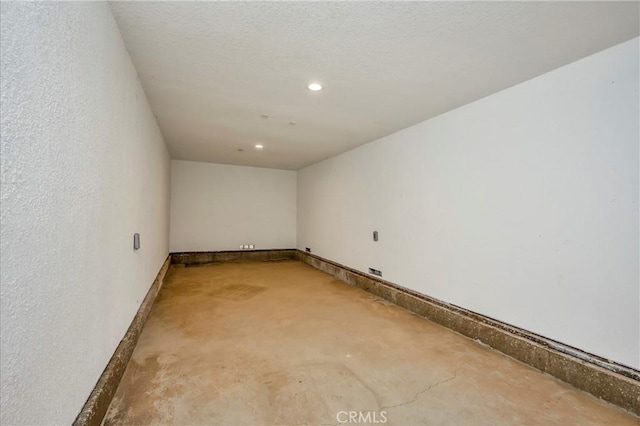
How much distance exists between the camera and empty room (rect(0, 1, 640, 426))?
3.53 ft

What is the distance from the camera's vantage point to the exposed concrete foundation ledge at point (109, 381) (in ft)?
4.59

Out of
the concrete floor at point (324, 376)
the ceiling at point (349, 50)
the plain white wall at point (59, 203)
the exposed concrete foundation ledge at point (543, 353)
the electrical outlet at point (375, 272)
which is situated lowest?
the concrete floor at point (324, 376)

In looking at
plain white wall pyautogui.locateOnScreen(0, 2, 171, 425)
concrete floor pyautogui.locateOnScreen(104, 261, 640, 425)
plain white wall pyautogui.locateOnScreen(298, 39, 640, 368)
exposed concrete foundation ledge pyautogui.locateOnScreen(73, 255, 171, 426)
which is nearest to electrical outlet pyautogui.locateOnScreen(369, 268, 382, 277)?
plain white wall pyautogui.locateOnScreen(298, 39, 640, 368)

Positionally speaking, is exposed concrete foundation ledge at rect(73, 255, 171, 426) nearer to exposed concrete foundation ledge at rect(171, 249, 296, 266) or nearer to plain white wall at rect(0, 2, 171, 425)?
plain white wall at rect(0, 2, 171, 425)

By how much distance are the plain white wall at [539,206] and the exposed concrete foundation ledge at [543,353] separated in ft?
0.26

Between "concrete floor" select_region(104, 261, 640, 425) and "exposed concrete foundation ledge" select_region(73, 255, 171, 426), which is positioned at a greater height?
"exposed concrete foundation ledge" select_region(73, 255, 171, 426)

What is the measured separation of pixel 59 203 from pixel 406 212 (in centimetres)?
339

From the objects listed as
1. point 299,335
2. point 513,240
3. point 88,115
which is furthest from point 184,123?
point 513,240

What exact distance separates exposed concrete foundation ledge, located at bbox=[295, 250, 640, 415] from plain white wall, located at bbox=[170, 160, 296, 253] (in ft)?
14.1

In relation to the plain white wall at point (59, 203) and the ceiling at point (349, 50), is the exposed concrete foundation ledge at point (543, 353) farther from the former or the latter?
the plain white wall at point (59, 203)

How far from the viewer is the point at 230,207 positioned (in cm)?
686

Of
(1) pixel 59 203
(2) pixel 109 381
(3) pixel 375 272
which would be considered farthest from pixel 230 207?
(1) pixel 59 203

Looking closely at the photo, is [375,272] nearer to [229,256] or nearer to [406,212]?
[406,212]

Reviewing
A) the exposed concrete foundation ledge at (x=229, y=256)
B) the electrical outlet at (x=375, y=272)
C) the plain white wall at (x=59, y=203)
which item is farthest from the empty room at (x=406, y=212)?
the exposed concrete foundation ledge at (x=229, y=256)
